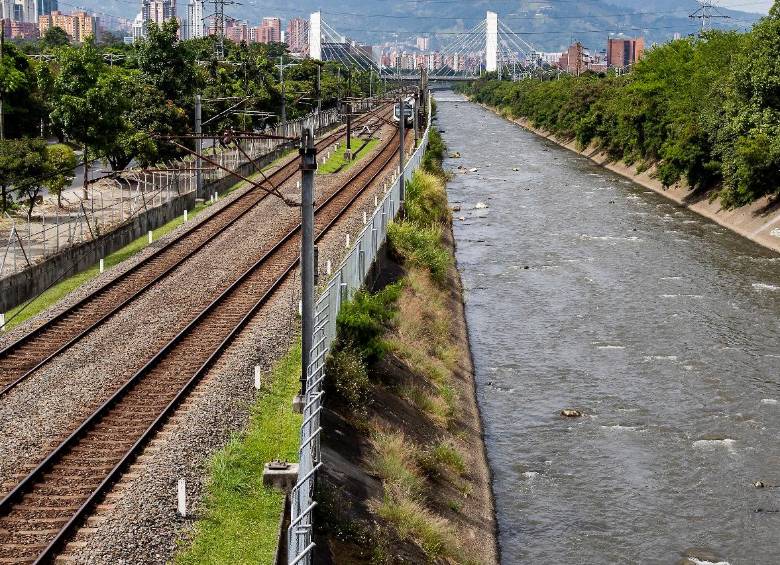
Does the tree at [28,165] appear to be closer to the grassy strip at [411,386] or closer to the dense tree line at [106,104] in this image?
the dense tree line at [106,104]

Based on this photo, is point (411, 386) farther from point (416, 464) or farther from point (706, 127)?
point (706, 127)

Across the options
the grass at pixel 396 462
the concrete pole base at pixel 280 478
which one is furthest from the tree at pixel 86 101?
the concrete pole base at pixel 280 478

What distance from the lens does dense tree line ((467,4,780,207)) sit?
186 feet

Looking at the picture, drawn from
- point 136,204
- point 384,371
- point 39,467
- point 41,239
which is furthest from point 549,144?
point 39,467

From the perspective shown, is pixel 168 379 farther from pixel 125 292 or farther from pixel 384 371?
pixel 125 292

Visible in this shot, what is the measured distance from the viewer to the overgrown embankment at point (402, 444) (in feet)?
60.8

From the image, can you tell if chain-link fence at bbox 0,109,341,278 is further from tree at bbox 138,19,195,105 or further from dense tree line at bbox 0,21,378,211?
tree at bbox 138,19,195,105

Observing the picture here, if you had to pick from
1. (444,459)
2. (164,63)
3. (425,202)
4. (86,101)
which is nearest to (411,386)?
(444,459)

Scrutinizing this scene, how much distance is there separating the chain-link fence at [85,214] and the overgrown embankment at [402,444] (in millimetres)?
5953

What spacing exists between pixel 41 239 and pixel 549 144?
9084cm

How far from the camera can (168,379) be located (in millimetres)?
24156

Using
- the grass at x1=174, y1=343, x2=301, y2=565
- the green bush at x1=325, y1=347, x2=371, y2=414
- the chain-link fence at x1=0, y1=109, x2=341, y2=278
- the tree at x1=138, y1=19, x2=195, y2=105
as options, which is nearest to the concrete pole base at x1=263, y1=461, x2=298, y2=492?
the grass at x1=174, y1=343, x2=301, y2=565

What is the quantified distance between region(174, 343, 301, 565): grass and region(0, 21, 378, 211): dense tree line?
8.32 m

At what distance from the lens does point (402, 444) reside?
22.7 meters
